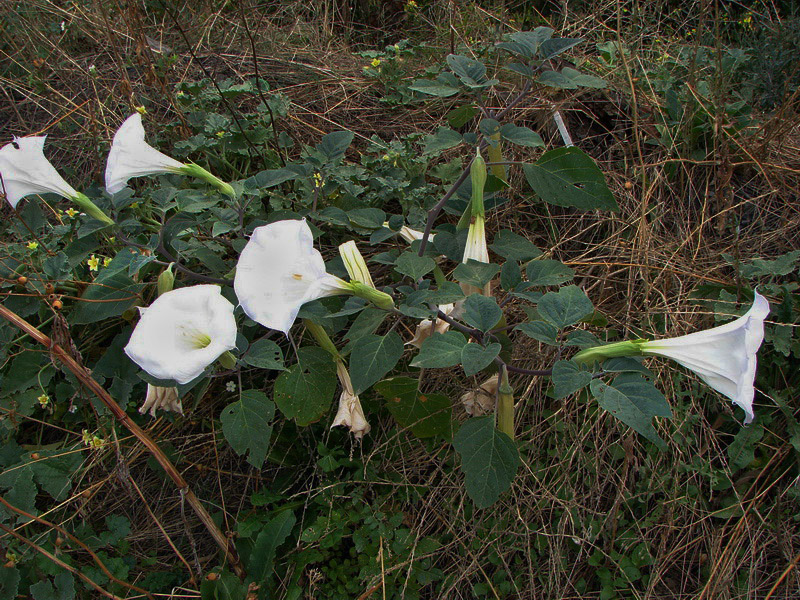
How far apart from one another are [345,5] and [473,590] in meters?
2.87

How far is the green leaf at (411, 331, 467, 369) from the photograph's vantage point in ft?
3.61

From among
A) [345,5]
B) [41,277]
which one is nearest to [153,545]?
[41,277]

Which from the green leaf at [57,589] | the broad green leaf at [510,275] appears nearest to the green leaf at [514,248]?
the broad green leaf at [510,275]

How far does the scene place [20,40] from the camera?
258 centimetres

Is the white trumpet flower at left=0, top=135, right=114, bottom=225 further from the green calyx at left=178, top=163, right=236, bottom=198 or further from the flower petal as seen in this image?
the flower petal

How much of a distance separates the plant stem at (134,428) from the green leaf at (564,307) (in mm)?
945

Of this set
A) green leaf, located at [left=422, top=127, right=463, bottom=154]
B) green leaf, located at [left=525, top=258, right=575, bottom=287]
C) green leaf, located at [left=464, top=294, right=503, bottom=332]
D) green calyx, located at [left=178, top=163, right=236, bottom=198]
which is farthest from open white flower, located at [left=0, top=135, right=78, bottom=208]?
green leaf, located at [left=525, top=258, right=575, bottom=287]

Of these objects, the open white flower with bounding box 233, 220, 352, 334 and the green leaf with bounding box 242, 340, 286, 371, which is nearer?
the open white flower with bounding box 233, 220, 352, 334

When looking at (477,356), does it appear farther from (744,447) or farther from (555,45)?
(744,447)

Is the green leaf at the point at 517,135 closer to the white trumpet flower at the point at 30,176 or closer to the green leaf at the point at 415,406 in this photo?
the green leaf at the point at 415,406

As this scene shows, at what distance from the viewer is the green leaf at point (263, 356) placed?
1235 mm

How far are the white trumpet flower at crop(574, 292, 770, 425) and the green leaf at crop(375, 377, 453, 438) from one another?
0.38m

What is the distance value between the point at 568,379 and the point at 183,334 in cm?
72

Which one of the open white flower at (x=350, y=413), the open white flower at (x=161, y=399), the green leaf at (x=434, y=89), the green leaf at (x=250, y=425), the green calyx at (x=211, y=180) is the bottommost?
the open white flower at (x=350, y=413)
